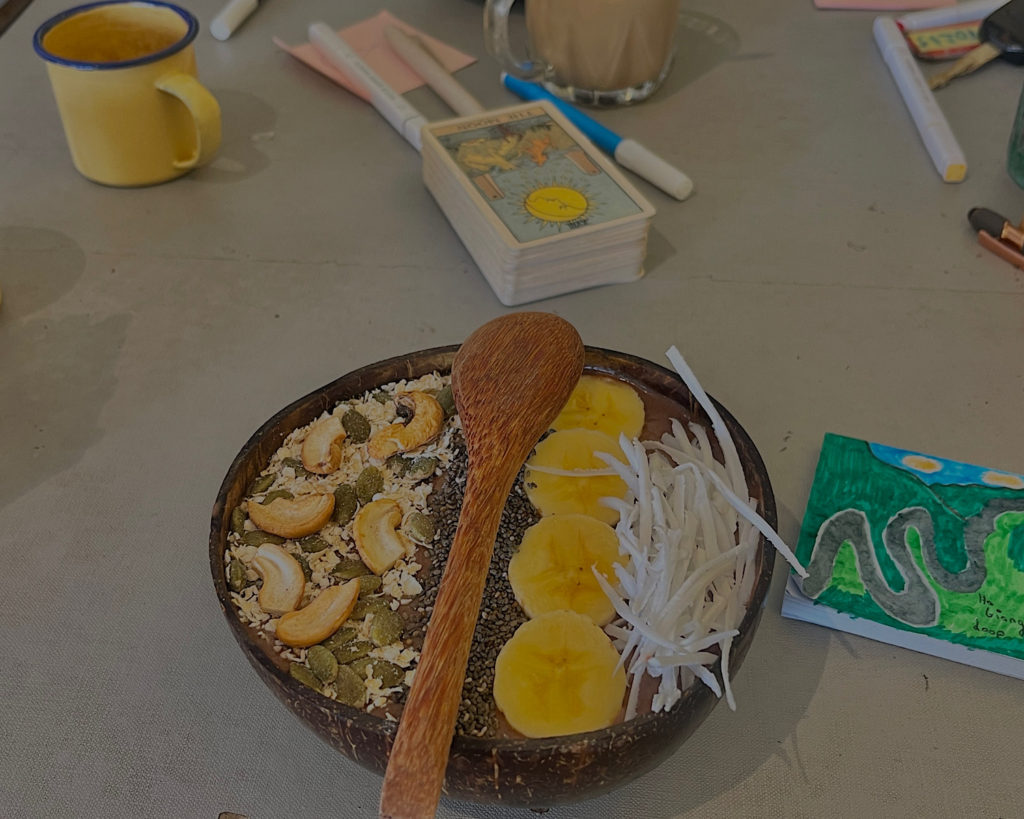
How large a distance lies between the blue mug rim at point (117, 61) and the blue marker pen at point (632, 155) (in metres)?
0.33

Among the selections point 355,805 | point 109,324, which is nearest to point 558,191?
point 109,324

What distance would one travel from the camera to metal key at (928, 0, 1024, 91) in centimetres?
99

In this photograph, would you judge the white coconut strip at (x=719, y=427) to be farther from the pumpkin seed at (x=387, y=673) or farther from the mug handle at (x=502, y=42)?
the mug handle at (x=502, y=42)

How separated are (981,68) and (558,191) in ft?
1.80

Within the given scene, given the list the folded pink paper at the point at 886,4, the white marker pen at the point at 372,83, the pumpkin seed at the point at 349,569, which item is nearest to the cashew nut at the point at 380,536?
the pumpkin seed at the point at 349,569

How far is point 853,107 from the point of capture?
3.21 feet

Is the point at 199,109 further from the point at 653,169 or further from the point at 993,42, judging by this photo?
the point at 993,42

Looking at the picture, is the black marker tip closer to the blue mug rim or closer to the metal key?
the metal key

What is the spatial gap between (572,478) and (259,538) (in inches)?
6.5

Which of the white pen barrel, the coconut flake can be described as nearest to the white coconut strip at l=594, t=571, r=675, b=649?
the coconut flake

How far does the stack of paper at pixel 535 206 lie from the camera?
738 mm

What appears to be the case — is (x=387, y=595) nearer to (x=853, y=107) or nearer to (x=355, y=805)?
(x=355, y=805)

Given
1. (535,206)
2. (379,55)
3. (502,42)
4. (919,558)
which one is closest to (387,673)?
(919,558)

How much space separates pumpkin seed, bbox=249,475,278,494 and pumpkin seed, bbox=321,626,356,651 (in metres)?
0.10
